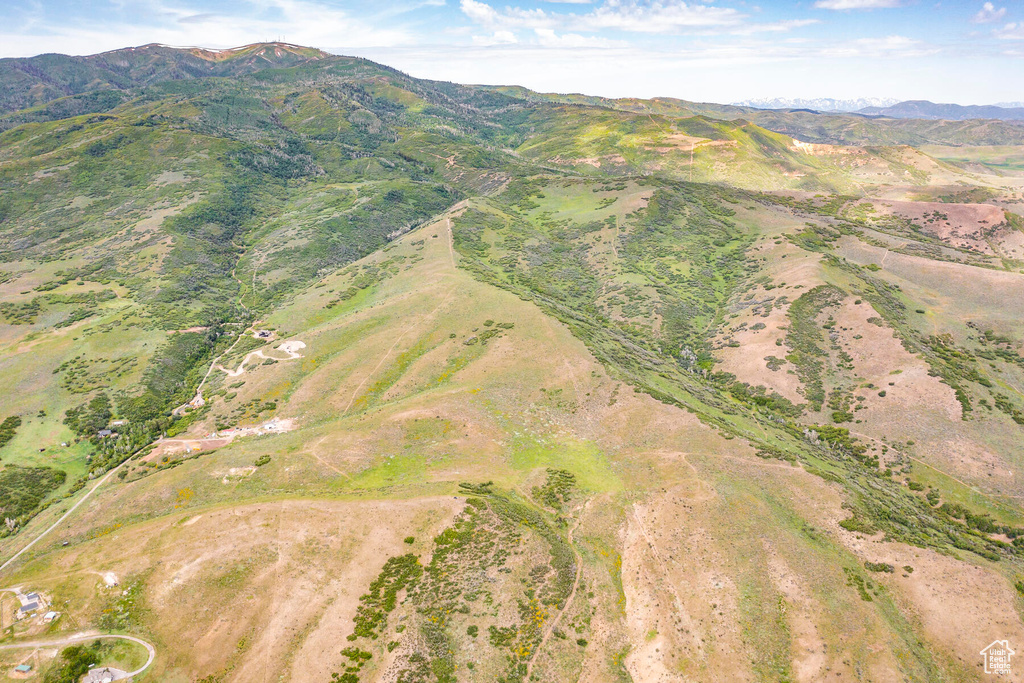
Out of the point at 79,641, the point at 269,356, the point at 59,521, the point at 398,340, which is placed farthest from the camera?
the point at 269,356

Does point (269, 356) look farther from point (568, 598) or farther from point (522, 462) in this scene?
point (568, 598)

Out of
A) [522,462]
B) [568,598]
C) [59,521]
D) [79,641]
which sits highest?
[79,641]

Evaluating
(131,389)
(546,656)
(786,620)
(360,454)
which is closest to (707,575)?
(786,620)

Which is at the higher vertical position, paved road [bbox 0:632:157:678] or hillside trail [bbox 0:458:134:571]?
paved road [bbox 0:632:157:678]

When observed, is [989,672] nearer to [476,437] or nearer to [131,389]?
[476,437]

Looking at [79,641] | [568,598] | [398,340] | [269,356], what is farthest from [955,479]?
[269,356]

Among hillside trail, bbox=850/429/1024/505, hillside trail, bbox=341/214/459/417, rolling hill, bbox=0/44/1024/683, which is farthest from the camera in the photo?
hillside trail, bbox=341/214/459/417

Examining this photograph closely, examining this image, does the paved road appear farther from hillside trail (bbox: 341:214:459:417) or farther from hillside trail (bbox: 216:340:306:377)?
hillside trail (bbox: 216:340:306:377)

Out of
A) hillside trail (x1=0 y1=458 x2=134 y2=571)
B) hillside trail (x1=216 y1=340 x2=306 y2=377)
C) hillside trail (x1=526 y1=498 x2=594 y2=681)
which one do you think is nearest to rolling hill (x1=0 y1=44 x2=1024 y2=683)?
hillside trail (x1=526 y1=498 x2=594 y2=681)

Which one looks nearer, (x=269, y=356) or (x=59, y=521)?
(x=59, y=521)

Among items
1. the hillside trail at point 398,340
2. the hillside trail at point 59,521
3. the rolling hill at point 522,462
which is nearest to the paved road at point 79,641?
the rolling hill at point 522,462

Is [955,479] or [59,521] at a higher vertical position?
[59,521]
